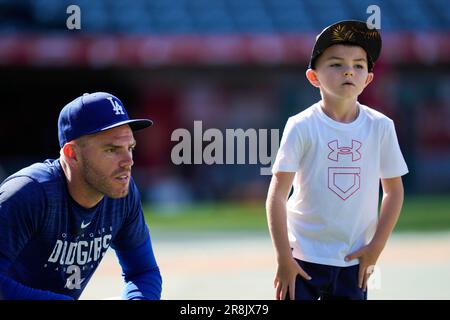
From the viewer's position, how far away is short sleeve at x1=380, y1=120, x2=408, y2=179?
3986 mm

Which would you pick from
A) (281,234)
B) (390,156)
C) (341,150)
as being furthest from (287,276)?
(390,156)

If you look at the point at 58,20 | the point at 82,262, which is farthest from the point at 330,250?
the point at 58,20

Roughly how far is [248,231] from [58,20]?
11.0m

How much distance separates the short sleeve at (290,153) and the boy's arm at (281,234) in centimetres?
3

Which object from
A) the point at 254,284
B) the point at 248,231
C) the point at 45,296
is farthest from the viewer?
the point at 248,231

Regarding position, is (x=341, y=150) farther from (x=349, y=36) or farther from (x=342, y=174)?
(x=349, y=36)

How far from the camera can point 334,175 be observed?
Answer: 3.89 metres

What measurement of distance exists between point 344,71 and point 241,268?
611 centimetres

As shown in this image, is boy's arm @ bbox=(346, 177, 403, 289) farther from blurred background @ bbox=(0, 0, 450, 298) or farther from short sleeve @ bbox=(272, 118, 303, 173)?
blurred background @ bbox=(0, 0, 450, 298)

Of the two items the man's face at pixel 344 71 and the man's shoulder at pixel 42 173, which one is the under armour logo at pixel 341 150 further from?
the man's shoulder at pixel 42 173

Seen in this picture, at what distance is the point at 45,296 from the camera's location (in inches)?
136

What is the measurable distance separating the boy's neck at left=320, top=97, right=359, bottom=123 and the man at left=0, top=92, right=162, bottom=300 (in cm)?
92

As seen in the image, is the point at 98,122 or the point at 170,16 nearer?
the point at 98,122

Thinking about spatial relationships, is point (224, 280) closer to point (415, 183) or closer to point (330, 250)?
point (330, 250)
